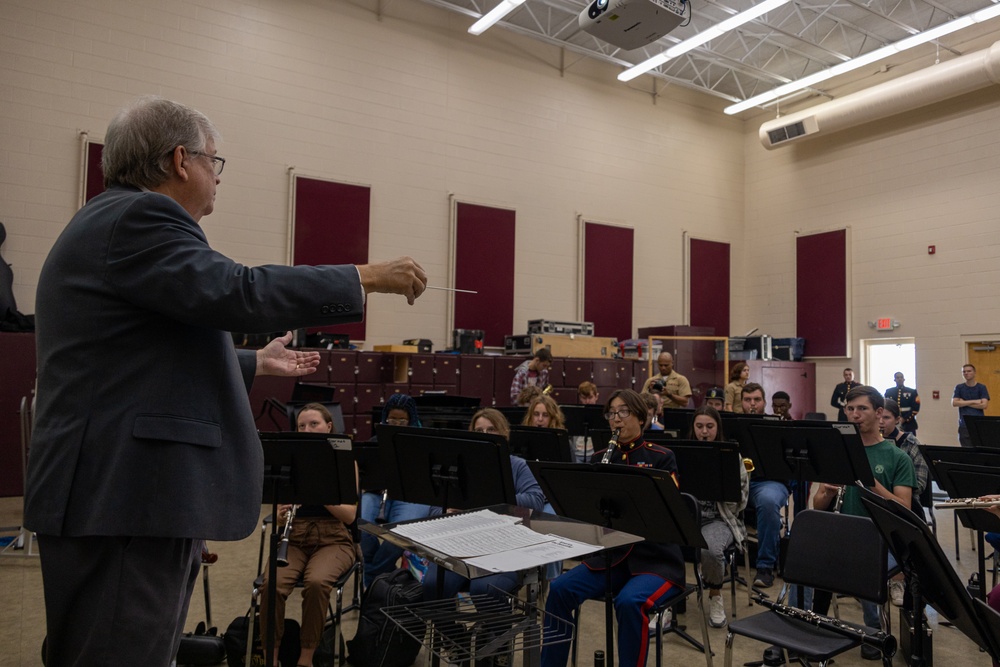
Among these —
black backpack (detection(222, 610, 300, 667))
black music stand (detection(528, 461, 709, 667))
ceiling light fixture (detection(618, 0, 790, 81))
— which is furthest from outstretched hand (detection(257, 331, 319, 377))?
ceiling light fixture (detection(618, 0, 790, 81))

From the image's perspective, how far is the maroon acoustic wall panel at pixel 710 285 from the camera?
15391mm

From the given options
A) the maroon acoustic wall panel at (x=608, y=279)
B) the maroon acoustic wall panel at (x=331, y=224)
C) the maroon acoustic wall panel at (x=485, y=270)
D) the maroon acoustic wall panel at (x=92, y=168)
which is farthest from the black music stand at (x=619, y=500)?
the maroon acoustic wall panel at (x=608, y=279)

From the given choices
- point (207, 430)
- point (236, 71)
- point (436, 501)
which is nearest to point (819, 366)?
point (236, 71)

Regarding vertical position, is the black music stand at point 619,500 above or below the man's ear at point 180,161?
below

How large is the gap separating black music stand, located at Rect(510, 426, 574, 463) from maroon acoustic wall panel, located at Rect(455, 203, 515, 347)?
7.28 meters

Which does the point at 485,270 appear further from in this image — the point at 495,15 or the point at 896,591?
the point at 896,591

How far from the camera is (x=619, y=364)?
1252cm

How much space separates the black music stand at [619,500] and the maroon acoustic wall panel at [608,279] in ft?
35.6

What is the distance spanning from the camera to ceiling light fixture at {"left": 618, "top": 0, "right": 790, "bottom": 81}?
10664mm

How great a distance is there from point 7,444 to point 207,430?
29.8ft

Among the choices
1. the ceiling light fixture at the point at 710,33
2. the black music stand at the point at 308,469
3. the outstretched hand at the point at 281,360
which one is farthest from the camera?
the ceiling light fixture at the point at 710,33

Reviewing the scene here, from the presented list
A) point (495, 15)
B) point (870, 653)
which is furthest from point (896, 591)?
point (495, 15)

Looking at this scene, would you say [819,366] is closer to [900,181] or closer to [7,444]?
[900,181]

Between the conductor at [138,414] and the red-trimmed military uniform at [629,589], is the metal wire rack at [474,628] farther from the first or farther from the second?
the red-trimmed military uniform at [629,589]
